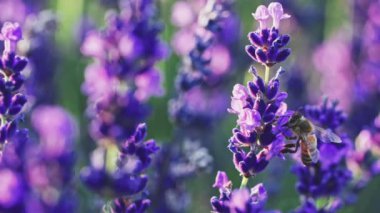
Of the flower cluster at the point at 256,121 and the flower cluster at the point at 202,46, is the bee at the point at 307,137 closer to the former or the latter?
the flower cluster at the point at 256,121

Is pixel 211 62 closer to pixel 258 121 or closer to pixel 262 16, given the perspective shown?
pixel 262 16

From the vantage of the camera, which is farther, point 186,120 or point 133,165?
point 186,120

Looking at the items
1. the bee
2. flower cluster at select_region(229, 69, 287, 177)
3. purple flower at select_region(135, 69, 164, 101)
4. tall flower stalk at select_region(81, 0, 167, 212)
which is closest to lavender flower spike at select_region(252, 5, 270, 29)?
flower cluster at select_region(229, 69, 287, 177)

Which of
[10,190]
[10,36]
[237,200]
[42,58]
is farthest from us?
[42,58]

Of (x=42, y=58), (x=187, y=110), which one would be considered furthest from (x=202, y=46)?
(x=42, y=58)

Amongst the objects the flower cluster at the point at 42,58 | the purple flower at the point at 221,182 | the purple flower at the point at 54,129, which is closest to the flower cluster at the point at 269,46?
the purple flower at the point at 221,182

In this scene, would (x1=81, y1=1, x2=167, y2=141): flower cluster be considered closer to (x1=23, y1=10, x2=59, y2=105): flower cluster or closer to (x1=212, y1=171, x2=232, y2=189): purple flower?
(x1=23, y1=10, x2=59, y2=105): flower cluster

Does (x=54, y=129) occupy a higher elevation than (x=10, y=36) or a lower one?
higher
